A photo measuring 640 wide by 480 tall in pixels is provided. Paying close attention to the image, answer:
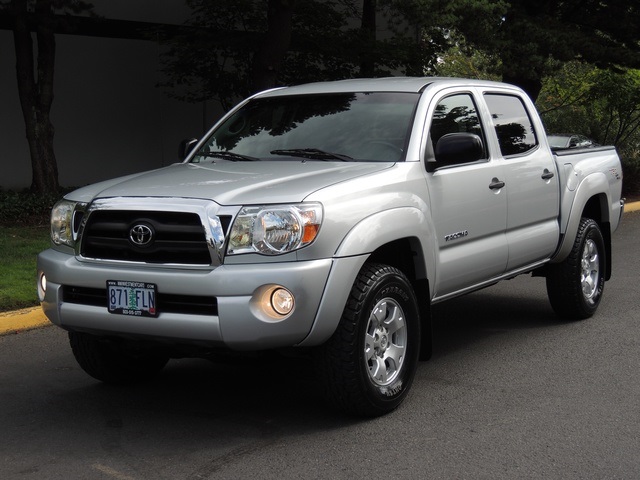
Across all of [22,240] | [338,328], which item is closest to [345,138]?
[338,328]

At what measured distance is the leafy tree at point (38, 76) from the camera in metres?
13.4

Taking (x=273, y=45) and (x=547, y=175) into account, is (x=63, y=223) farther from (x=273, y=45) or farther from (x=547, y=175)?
(x=273, y=45)

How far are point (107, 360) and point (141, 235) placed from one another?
1226mm

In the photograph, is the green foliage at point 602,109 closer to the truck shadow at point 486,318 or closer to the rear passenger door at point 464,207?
the truck shadow at point 486,318

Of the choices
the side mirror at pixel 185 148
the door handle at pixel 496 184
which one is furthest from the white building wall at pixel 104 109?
the door handle at pixel 496 184

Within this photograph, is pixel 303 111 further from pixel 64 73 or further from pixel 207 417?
pixel 64 73

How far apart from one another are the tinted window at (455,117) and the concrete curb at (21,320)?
353 centimetres

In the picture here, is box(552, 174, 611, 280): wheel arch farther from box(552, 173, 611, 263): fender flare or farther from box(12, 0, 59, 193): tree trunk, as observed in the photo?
box(12, 0, 59, 193): tree trunk

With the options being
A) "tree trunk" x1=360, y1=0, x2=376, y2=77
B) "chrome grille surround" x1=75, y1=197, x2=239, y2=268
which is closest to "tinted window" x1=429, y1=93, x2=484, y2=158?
"chrome grille surround" x1=75, y1=197, x2=239, y2=268

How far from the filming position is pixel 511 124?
7.07m

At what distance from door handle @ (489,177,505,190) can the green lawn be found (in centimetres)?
386

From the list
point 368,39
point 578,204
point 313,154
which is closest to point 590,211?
point 578,204

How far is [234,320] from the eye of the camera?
4703mm

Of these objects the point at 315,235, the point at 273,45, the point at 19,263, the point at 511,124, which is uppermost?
the point at 273,45
